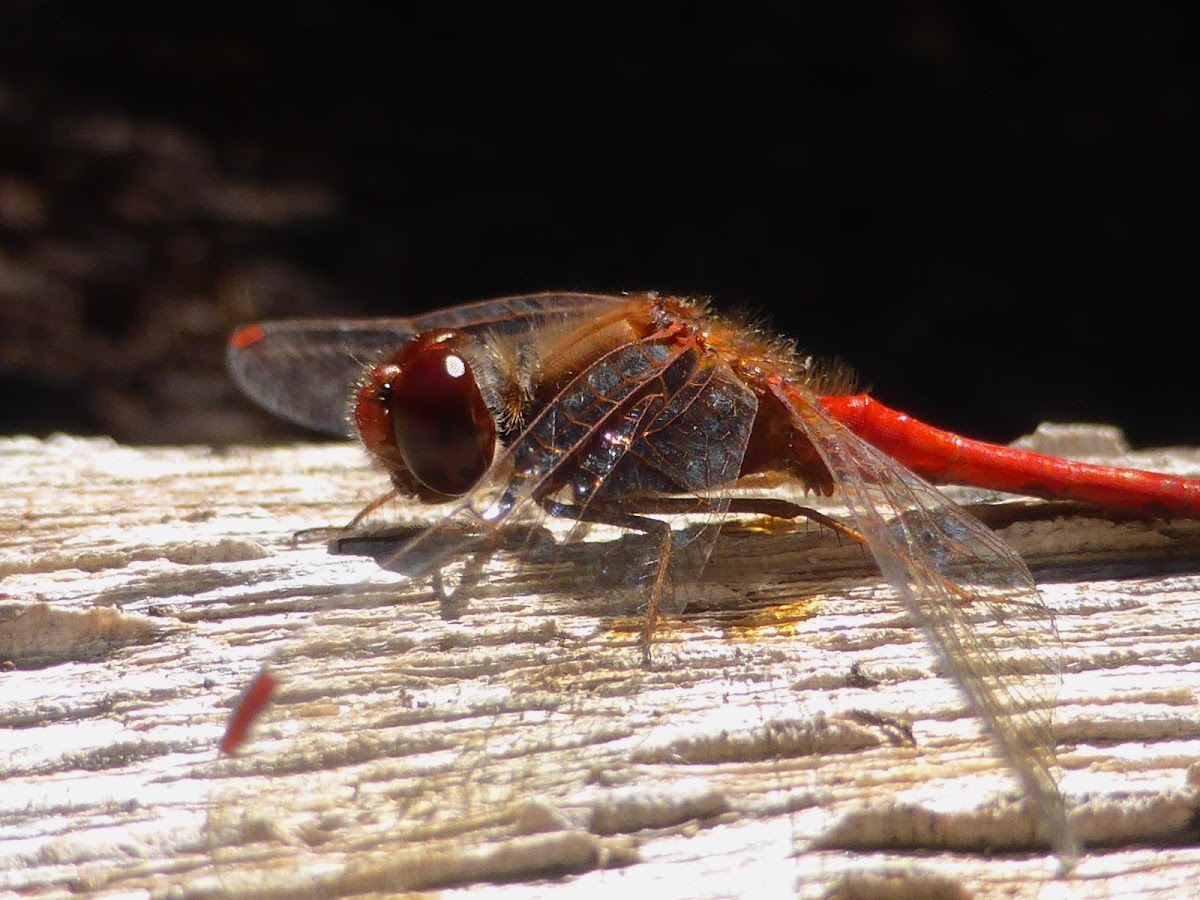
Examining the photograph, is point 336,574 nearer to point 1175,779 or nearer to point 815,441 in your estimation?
point 815,441

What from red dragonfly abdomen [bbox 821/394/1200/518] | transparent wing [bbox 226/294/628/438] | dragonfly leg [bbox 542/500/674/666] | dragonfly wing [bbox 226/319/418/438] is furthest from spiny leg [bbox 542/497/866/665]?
dragonfly wing [bbox 226/319/418/438]

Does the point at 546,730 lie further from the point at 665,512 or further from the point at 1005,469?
the point at 1005,469

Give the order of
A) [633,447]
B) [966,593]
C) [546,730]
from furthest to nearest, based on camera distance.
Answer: [633,447]
[966,593]
[546,730]

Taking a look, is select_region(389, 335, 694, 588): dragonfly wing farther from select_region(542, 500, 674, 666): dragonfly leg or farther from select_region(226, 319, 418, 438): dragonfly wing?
select_region(226, 319, 418, 438): dragonfly wing

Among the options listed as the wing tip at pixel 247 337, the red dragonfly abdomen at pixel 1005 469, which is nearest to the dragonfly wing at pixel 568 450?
the red dragonfly abdomen at pixel 1005 469

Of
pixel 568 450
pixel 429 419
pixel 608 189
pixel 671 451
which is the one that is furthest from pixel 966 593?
pixel 608 189

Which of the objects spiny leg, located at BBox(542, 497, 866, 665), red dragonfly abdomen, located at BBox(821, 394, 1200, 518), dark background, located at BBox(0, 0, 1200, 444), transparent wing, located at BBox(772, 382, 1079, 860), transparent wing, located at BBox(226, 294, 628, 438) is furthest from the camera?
dark background, located at BBox(0, 0, 1200, 444)
